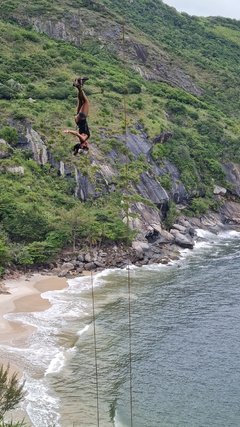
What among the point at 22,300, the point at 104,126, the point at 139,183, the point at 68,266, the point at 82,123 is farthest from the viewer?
the point at 104,126

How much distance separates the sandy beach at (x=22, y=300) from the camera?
130 feet

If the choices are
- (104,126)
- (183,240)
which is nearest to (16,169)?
(104,126)

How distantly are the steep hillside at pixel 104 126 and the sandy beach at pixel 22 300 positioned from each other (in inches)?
116

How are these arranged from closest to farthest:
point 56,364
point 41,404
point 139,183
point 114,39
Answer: point 41,404 → point 56,364 → point 139,183 → point 114,39

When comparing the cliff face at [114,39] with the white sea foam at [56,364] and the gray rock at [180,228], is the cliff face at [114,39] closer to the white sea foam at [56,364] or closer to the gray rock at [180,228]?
the gray rock at [180,228]

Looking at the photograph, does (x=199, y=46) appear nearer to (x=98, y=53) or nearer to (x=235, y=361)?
(x=98, y=53)

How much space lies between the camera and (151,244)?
66.1 metres

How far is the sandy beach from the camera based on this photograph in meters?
39.5

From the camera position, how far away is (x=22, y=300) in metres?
47.2

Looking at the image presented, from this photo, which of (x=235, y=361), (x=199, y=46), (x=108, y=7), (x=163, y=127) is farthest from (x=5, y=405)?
(x=199, y=46)

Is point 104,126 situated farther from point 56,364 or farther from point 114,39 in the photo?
point 56,364

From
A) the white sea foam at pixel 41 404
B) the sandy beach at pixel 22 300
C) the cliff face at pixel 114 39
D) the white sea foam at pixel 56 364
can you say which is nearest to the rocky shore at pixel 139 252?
the sandy beach at pixel 22 300

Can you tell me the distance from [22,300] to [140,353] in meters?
12.8

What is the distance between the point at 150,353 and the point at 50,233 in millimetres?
22911
